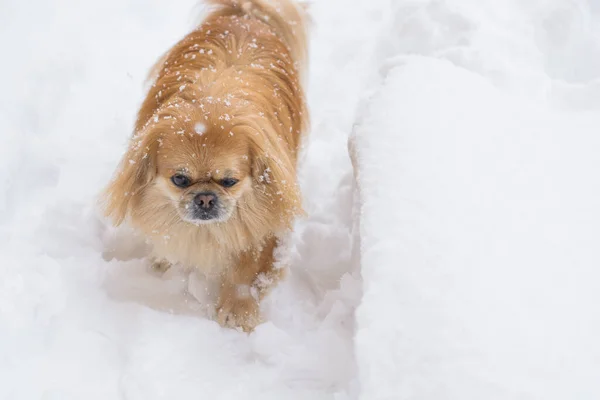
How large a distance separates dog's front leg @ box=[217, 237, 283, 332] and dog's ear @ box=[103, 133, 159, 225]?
588 mm

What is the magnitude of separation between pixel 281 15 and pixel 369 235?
156 cm

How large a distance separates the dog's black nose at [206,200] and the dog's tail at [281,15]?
126 cm

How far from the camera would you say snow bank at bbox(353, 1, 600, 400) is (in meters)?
1.55

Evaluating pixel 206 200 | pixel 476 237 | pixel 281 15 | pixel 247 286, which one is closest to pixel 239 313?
pixel 247 286

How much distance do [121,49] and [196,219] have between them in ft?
6.78

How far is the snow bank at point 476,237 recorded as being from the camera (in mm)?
1549

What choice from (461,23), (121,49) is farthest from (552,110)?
(121,49)

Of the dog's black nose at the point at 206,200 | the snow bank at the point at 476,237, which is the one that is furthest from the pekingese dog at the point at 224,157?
the snow bank at the point at 476,237

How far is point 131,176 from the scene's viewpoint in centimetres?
219

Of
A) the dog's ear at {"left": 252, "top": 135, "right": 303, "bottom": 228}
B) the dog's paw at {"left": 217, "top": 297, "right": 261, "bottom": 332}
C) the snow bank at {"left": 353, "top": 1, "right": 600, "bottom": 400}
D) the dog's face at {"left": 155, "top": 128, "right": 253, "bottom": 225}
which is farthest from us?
the dog's paw at {"left": 217, "top": 297, "right": 261, "bottom": 332}

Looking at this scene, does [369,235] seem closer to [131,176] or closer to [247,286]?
[247,286]

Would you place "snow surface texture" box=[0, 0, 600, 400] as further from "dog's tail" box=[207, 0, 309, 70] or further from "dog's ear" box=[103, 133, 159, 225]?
"dog's tail" box=[207, 0, 309, 70]

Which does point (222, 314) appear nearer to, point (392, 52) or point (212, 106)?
point (212, 106)

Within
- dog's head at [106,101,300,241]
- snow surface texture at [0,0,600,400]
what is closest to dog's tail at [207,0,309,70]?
snow surface texture at [0,0,600,400]
